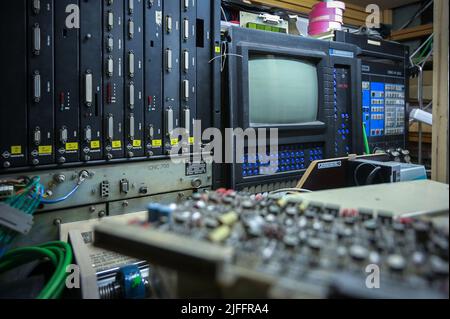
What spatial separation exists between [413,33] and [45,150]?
2.92m

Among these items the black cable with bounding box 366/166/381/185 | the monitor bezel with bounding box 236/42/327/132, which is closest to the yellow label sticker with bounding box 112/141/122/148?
the monitor bezel with bounding box 236/42/327/132

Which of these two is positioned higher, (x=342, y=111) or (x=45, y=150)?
(x=342, y=111)

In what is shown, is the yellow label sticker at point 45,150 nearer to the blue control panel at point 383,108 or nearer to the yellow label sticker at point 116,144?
the yellow label sticker at point 116,144

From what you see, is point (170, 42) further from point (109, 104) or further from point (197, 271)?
point (197, 271)

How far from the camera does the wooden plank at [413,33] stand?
290cm

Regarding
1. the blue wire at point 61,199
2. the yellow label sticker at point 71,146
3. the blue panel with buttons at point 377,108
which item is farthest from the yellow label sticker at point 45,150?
the blue panel with buttons at point 377,108

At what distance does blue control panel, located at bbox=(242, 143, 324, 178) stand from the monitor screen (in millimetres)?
143

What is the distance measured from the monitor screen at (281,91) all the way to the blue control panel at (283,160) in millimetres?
143

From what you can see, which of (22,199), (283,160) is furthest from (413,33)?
(22,199)

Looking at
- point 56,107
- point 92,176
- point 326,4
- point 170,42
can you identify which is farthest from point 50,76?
point 326,4

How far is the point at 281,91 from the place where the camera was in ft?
6.13

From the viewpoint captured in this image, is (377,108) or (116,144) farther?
(377,108)

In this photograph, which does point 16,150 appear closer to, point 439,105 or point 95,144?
point 95,144

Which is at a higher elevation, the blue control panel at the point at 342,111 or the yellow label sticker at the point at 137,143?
the blue control panel at the point at 342,111
